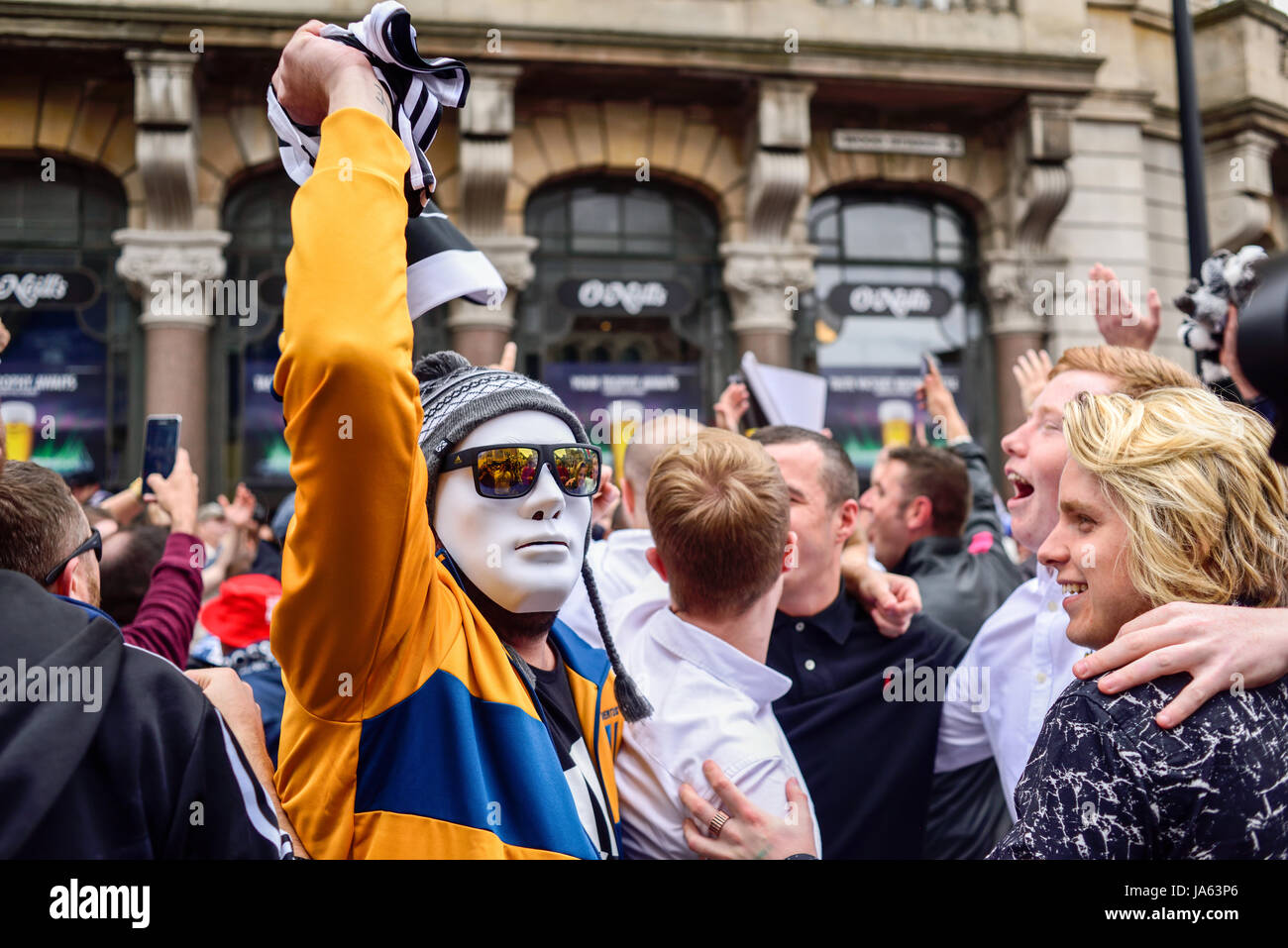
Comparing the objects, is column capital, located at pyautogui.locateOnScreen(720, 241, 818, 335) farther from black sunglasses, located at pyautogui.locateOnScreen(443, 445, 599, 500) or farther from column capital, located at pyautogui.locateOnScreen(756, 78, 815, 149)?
black sunglasses, located at pyautogui.locateOnScreen(443, 445, 599, 500)

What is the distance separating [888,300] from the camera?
1165 centimetres

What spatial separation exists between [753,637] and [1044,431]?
0.84m

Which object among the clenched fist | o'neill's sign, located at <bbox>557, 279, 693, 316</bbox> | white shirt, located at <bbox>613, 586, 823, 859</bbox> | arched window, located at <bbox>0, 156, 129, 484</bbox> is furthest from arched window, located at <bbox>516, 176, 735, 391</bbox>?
the clenched fist

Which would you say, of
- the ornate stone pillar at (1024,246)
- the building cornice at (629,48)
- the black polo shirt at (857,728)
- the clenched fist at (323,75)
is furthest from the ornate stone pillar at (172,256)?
the clenched fist at (323,75)

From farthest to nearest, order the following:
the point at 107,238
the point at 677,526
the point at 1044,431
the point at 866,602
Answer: the point at 107,238 → the point at 866,602 → the point at 1044,431 → the point at 677,526

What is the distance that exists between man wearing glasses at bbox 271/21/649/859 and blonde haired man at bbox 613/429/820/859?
134 millimetres

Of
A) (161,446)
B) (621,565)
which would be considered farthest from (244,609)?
(621,565)

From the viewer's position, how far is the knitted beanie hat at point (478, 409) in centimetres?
187

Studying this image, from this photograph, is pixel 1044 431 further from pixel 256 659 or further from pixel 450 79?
pixel 256 659

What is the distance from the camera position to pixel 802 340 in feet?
37.5

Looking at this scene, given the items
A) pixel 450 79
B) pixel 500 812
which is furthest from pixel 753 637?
pixel 450 79

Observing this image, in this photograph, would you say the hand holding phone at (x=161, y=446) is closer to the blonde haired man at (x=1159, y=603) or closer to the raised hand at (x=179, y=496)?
the raised hand at (x=179, y=496)

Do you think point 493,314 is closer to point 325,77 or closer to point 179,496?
point 179,496

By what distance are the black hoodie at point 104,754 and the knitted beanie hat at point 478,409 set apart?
1.68 feet
